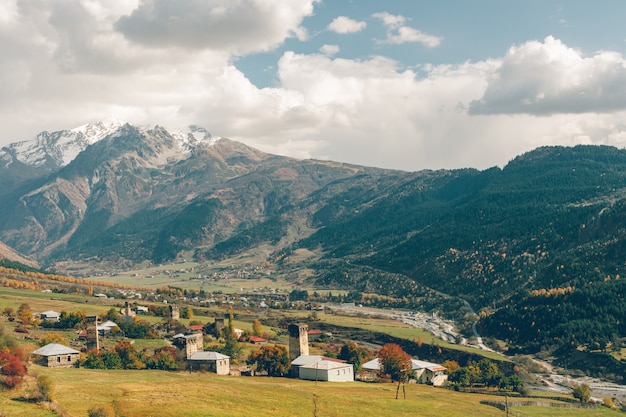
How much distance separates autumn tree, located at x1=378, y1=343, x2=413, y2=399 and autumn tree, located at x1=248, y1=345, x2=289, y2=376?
19.3m

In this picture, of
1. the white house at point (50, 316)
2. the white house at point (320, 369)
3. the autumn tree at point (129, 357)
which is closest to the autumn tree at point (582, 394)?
the white house at point (320, 369)

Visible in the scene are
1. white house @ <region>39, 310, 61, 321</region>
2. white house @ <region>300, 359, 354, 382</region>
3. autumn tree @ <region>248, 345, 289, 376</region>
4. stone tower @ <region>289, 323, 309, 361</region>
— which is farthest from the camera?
white house @ <region>39, 310, 61, 321</region>

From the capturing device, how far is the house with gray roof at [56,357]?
106375mm

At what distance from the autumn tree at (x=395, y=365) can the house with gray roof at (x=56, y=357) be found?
55.3 m

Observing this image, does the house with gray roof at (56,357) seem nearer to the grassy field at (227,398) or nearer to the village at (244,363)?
the village at (244,363)

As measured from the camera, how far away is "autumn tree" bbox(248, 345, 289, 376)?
118 m

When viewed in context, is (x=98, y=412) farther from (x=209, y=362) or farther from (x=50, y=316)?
(x=50, y=316)

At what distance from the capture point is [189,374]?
105000mm

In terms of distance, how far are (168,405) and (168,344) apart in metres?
69.6

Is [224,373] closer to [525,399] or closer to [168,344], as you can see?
[168,344]

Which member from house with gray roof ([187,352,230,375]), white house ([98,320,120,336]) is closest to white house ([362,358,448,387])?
house with gray roof ([187,352,230,375])

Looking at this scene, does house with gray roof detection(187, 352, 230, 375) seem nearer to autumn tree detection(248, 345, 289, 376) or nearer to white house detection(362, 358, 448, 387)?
autumn tree detection(248, 345, 289, 376)

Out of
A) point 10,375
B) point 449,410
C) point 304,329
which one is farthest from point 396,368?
point 10,375

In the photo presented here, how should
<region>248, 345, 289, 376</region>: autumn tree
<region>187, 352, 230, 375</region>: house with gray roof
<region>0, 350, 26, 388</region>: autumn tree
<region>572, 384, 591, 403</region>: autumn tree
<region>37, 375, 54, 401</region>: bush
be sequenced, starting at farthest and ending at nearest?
<region>572, 384, 591, 403</region>: autumn tree, <region>248, 345, 289, 376</region>: autumn tree, <region>187, 352, 230, 375</region>: house with gray roof, <region>0, 350, 26, 388</region>: autumn tree, <region>37, 375, 54, 401</region>: bush
